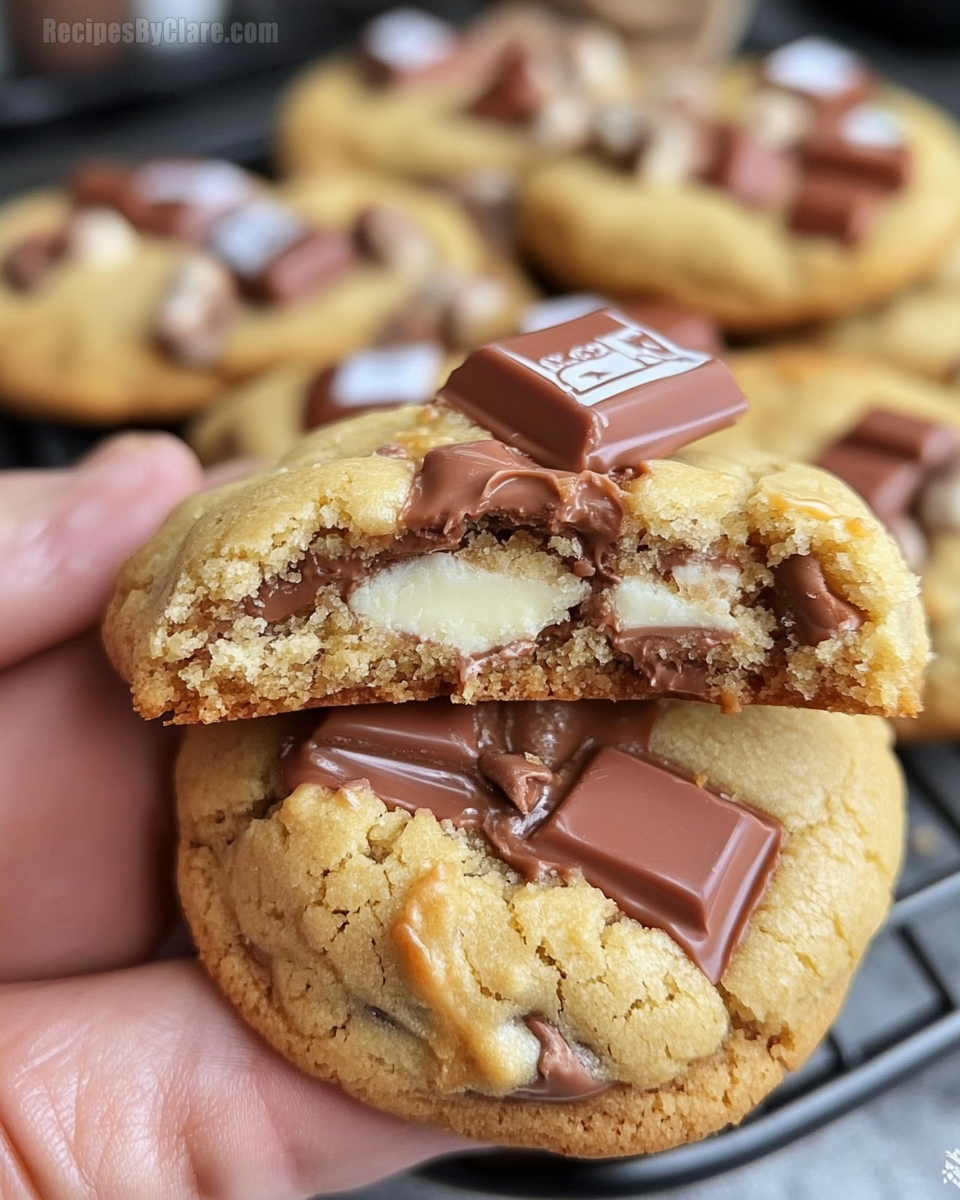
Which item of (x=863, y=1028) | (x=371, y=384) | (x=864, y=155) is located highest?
(x=864, y=155)

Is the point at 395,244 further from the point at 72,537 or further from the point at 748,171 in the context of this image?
the point at 72,537

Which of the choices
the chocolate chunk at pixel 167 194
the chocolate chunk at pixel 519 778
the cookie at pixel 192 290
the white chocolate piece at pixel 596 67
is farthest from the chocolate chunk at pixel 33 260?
the chocolate chunk at pixel 519 778

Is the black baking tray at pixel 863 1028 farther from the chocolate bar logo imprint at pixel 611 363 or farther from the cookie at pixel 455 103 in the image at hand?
the cookie at pixel 455 103

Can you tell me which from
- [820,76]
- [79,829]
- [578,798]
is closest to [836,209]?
[820,76]

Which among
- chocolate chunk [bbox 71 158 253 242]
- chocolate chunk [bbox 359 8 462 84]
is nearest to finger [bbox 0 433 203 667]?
chocolate chunk [bbox 71 158 253 242]

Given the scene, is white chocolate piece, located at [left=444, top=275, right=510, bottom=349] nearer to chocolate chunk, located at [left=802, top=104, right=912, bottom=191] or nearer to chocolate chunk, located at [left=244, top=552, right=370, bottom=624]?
chocolate chunk, located at [left=802, top=104, right=912, bottom=191]

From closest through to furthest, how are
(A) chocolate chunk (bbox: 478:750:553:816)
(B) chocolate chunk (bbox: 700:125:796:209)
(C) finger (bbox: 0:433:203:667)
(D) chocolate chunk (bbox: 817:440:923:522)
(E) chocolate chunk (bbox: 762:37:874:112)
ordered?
(A) chocolate chunk (bbox: 478:750:553:816)
(C) finger (bbox: 0:433:203:667)
(D) chocolate chunk (bbox: 817:440:923:522)
(B) chocolate chunk (bbox: 700:125:796:209)
(E) chocolate chunk (bbox: 762:37:874:112)
